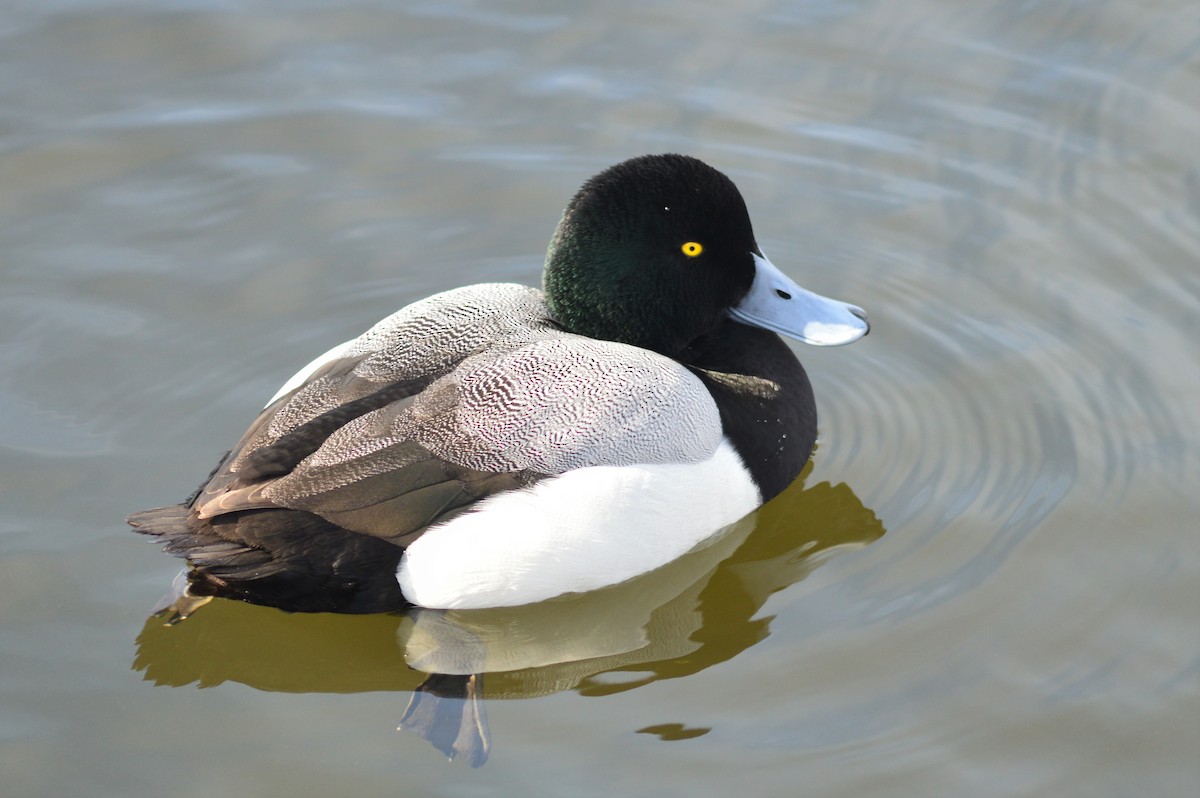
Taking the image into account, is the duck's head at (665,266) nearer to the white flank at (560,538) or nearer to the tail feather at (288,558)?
the white flank at (560,538)

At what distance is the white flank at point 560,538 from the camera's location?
4.56m

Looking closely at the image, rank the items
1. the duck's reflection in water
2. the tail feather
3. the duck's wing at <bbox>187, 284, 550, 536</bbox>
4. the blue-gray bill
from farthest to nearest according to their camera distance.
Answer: the blue-gray bill < the duck's reflection in water < the duck's wing at <bbox>187, 284, 550, 536</bbox> < the tail feather

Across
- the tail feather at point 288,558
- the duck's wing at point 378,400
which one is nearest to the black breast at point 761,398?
the duck's wing at point 378,400

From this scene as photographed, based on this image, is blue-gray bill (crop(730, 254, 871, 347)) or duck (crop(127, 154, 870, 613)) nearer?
duck (crop(127, 154, 870, 613))

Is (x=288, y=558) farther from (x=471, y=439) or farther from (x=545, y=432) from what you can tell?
(x=545, y=432)

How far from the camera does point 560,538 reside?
182 inches

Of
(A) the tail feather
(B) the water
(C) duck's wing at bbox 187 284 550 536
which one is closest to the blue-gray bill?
(B) the water

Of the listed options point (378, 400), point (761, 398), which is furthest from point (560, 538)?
point (761, 398)

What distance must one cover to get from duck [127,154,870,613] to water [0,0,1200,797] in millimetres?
321

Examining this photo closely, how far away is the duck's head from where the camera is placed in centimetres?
512

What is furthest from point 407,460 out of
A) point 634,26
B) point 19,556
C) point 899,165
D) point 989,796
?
point 634,26

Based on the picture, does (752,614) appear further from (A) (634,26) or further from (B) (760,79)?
(A) (634,26)

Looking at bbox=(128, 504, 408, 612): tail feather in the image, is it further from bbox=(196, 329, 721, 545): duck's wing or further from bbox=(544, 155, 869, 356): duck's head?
bbox=(544, 155, 869, 356): duck's head

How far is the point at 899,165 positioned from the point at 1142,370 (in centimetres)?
176
